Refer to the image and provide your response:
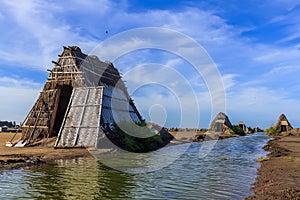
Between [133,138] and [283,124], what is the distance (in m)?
49.1

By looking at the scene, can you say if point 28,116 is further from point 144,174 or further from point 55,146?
point 144,174

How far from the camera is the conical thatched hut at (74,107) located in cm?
2369

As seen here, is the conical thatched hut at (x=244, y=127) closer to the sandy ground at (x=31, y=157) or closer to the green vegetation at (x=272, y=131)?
the green vegetation at (x=272, y=131)

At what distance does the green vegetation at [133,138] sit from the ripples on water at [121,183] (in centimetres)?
889

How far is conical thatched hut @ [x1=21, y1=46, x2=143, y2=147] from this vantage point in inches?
933

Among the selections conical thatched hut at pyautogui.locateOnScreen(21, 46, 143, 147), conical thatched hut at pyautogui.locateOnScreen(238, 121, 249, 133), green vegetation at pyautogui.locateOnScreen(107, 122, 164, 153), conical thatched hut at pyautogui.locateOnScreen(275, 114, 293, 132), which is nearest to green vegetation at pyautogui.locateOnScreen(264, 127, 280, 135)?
conical thatched hut at pyautogui.locateOnScreen(275, 114, 293, 132)

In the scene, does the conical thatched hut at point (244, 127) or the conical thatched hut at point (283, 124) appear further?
the conical thatched hut at point (244, 127)

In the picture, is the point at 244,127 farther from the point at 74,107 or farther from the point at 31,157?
the point at 31,157

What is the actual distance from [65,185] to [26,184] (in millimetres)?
1581

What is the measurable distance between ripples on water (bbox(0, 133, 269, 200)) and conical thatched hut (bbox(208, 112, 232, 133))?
52.2 meters

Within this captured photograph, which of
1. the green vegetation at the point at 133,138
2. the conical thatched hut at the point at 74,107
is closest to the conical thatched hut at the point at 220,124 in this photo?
the conical thatched hut at the point at 74,107

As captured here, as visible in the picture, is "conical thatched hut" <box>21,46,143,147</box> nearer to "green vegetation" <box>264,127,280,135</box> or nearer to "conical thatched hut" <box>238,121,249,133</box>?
"green vegetation" <box>264,127,280,135</box>

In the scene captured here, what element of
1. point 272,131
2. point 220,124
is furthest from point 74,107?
point 272,131

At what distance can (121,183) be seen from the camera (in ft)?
38.3
